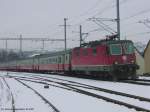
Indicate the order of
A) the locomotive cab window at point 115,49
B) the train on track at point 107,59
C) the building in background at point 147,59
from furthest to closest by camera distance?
1. the building in background at point 147,59
2. the locomotive cab window at point 115,49
3. the train on track at point 107,59

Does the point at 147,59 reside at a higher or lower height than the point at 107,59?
higher

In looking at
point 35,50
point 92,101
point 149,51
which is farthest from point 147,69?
point 35,50

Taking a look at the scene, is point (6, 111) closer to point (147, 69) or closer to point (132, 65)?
point (132, 65)

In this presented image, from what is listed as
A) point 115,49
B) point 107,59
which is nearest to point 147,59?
point 115,49

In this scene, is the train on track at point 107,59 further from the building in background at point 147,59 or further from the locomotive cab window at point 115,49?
the building in background at point 147,59

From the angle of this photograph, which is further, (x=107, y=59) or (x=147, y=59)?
(x=147, y=59)

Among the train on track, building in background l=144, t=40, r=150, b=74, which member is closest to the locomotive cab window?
the train on track

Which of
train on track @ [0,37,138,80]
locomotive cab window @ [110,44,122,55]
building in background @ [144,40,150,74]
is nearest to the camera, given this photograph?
train on track @ [0,37,138,80]

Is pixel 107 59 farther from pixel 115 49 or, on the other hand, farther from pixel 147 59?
pixel 147 59

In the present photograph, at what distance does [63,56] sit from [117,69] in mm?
17107

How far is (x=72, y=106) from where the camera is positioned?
14219 millimetres

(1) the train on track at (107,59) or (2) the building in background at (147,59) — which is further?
(2) the building in background at (147,59)

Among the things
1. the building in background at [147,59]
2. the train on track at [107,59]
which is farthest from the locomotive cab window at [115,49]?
the building in background at [147,59]

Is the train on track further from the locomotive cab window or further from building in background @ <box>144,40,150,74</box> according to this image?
building in background @ <box>144,40,150,74</box>
